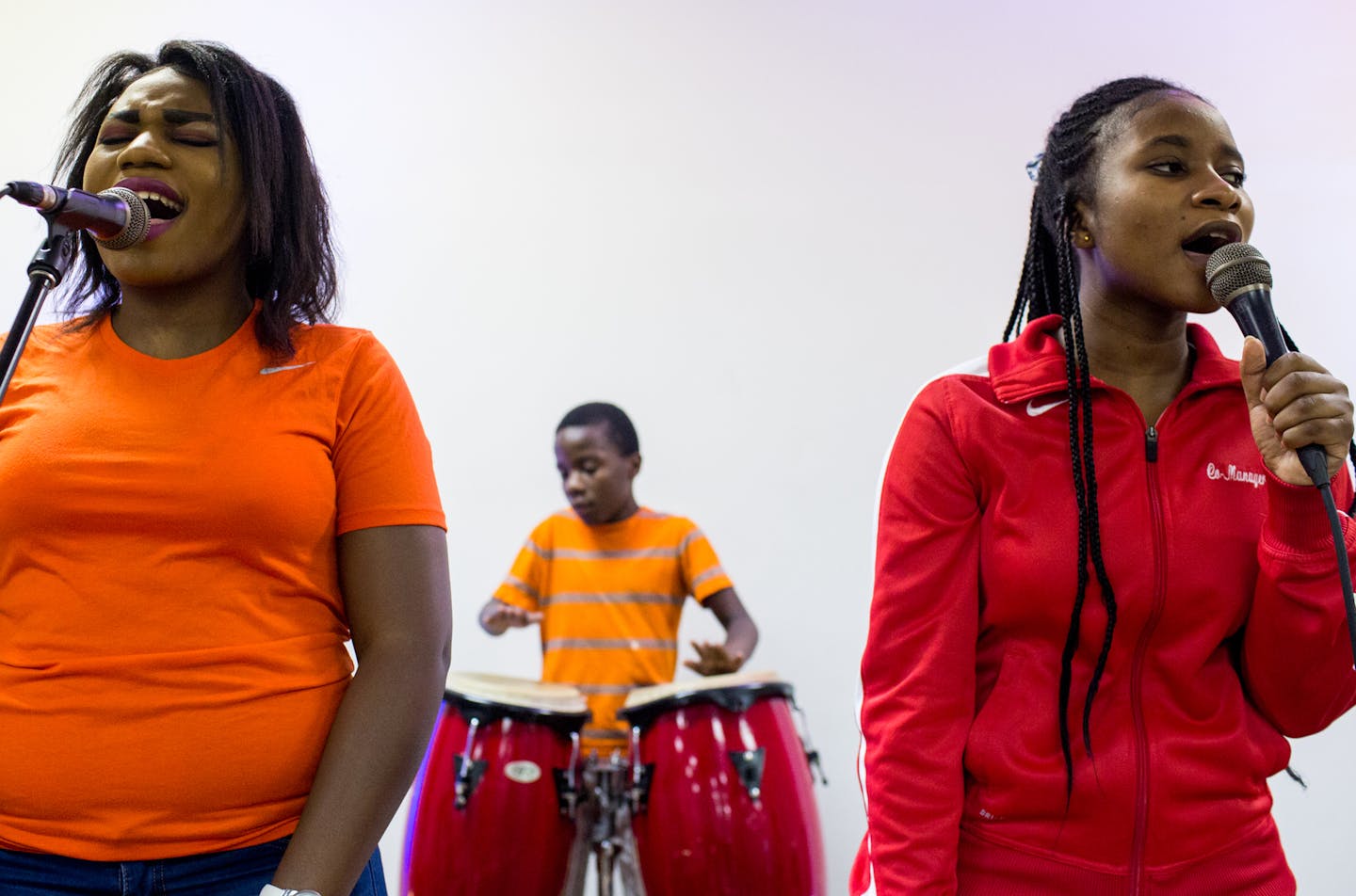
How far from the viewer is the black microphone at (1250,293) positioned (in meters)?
1.16

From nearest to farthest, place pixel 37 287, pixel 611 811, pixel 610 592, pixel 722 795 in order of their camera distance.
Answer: pixel 37 287
pixel 722 795
pixel 611 811
pixel 610 592

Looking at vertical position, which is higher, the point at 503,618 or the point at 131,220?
the point at 131,220

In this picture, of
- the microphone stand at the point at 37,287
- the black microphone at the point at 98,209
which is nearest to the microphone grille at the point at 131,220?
the black microphone at the point at 98,209

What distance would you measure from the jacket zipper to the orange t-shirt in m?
0.71

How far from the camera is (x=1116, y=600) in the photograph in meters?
1.27

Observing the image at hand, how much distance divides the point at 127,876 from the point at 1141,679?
944 mm

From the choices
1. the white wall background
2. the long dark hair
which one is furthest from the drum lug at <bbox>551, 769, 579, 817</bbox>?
the long dark hair

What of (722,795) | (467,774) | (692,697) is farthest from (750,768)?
(467,774)

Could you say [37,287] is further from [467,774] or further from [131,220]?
[467,774]

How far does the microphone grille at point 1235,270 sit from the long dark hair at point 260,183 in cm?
89

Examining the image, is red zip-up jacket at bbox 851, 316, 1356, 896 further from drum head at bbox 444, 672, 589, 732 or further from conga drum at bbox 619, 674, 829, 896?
drum head at bbox 444, 672, 589, 732

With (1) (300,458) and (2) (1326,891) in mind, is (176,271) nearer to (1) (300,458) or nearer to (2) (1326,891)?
(1) (300,458)

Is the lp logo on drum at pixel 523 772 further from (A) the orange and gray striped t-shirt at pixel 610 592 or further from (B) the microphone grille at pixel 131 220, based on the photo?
(B) the microphone grille at pixel 131 220

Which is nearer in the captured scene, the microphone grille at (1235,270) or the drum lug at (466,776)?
the microphone grille at (1235,270)
